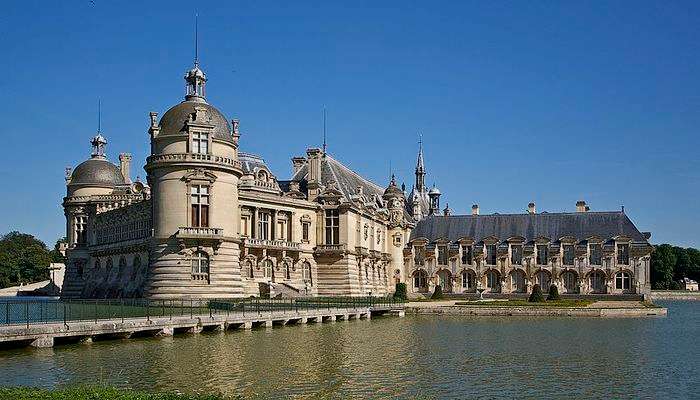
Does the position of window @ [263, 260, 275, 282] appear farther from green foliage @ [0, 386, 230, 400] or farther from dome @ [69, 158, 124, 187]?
green foliage @ [0, 386, 230, 400]

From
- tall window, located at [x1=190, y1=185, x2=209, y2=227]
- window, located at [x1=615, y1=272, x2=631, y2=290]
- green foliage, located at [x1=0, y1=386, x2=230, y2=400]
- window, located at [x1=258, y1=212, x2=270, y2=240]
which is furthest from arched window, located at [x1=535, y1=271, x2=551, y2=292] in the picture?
green foliage, located at [x1=0, y1=386, x2=230, y2=400]

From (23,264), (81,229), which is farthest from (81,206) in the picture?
(23,264)

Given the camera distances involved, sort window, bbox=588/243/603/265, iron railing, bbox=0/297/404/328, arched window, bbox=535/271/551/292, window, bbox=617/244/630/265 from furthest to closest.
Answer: arched window, bbox=535/271/551/292 < window, bbox=588/243/603/265 < window, bbox=617/244/630/265 < iron railing, bbox=0/297/404/328

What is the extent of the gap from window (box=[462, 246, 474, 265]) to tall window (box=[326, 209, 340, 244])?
908 inches

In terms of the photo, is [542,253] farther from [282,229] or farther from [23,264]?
[23,264]

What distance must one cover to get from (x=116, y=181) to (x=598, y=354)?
61.2 m

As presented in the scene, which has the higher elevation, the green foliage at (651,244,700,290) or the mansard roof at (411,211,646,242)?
the mansard roof at (411,211,646,242)

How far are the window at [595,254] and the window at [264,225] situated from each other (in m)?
37.6

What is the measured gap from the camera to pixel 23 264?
140875 mm

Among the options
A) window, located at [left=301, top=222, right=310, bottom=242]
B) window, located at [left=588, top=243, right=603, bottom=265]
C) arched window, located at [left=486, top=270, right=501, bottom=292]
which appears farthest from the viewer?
arched window, located at [left=486, top=270, right=501, bottom=292]

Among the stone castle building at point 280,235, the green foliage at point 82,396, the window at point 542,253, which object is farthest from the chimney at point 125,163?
the green foliage at point 82,396

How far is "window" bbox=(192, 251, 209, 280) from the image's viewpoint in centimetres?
5797

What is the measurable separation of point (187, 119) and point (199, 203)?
240 inches

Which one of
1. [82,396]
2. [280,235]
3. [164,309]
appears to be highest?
[280,235]
